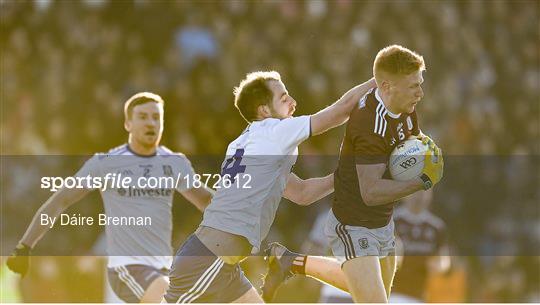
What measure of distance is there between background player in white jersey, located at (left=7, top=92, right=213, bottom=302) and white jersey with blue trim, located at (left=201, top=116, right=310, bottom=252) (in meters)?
1.64

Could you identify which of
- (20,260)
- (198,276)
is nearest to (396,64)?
(198,276)

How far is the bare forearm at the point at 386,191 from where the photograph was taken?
660 cm

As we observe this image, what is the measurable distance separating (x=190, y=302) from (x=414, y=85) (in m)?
1.93

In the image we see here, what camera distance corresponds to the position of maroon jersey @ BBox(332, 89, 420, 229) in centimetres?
664

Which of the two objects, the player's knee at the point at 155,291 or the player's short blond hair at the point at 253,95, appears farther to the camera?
the player's knee at the point at 155,291

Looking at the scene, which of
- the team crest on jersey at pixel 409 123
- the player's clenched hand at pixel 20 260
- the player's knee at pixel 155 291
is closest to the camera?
the team crest on jersey at pixel 409 123

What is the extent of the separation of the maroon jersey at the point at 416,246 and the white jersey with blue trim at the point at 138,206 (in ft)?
8.59

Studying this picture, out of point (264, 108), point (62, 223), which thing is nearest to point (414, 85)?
point (264, 108)

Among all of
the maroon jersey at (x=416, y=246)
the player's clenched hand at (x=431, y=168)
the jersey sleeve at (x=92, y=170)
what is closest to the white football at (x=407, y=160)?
the player's clenched hand at (x=431, y=168)

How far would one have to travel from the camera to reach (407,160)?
682cm

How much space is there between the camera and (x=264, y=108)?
675 centimetres

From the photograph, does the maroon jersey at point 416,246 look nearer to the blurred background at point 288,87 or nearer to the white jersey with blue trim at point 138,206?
the white jersey with blue trim at point 138,206

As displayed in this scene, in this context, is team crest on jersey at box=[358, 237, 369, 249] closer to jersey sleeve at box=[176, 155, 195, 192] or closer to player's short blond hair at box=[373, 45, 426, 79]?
player's short blond hair at box=[373, 45, 426, 79]

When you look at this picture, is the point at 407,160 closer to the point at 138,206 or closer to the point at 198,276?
the point at 198,276
